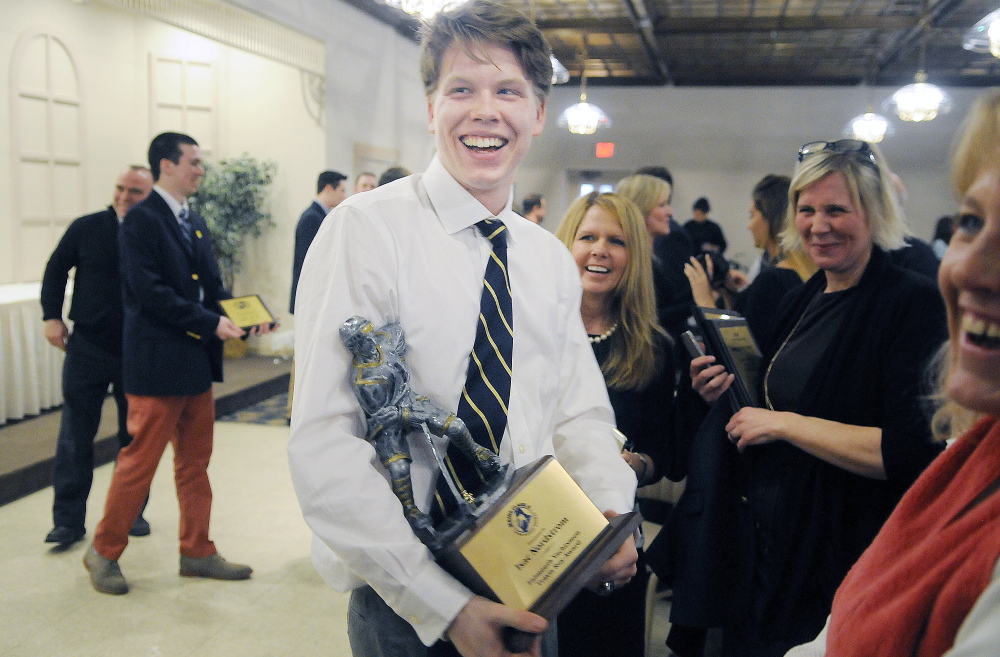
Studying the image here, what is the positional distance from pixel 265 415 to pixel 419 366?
16.2ft

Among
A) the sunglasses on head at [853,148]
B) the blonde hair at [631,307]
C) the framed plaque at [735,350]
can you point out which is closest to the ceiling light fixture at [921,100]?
the blonde hair at [631,307]

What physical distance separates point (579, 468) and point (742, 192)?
1120cm

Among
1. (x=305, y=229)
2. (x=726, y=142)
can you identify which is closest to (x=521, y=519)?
(x=305, y=229)

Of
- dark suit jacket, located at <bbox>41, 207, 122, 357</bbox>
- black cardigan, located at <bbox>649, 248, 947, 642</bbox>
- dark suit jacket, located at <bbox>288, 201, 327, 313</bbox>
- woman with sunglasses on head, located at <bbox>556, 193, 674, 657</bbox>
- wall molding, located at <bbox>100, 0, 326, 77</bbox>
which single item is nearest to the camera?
black cardigan, located at <bbox>649, 248, 947, 642</bbox>

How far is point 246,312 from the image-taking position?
3229 mm

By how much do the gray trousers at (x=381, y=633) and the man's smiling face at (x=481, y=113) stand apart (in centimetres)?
67

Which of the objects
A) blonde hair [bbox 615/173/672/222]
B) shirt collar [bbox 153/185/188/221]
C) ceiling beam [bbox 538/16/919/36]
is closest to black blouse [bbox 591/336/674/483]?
blonde hair [bbox 615/173/672/222]

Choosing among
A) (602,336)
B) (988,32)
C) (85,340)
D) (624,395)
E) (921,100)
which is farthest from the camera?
(921,100)

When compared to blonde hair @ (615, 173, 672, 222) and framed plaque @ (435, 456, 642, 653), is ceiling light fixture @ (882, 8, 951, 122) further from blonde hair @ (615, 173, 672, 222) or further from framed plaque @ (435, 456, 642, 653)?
framed plaque @ (435, 456, 642, 653)

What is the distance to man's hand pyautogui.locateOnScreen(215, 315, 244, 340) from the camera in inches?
117

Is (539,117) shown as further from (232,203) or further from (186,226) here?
(232,203)

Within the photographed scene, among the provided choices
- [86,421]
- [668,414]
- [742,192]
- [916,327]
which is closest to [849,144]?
[916,327]

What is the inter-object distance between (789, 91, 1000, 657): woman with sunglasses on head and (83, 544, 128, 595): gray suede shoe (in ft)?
9.48

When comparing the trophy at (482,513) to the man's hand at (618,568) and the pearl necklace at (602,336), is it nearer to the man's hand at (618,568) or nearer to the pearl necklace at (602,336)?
the man's hand at (618,568)
